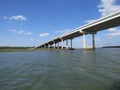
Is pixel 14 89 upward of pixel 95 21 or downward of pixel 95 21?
downward

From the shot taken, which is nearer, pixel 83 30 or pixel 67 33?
pixel 83 30

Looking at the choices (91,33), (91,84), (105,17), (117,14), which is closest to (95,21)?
(105,17)

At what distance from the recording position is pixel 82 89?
7.75m

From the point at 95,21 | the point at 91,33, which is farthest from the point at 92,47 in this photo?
the point at 95,21

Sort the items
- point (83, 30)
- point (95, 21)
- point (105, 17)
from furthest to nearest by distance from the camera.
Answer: point (83, 30) < point (95, 21) < point (105, 17)

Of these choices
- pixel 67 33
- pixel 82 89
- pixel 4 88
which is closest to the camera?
pixel 82 89

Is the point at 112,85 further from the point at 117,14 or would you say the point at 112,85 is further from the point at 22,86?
the point at 117,14

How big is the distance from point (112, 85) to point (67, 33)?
81197mm

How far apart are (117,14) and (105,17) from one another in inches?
214

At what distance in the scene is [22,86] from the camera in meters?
8.55

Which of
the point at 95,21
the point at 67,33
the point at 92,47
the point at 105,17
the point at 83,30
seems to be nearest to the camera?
the point at 105,17

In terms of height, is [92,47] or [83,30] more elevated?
[83,30]

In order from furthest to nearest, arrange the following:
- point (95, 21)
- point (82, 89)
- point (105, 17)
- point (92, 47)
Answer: point (92, 47) < point (95, 21) < point (105, 17) < point (82, 89)

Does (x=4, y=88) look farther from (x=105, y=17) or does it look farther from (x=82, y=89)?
(x=105, y=17)
